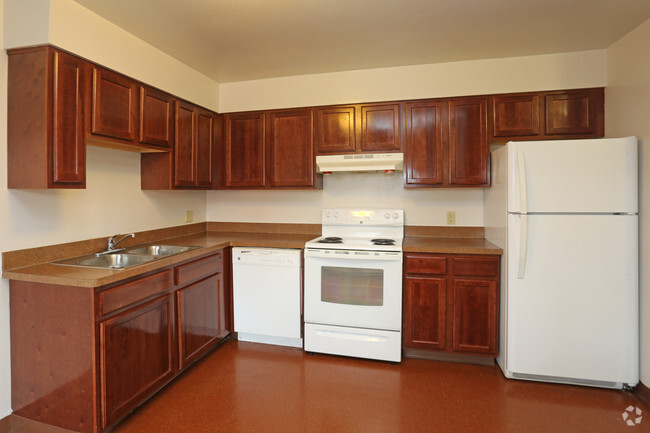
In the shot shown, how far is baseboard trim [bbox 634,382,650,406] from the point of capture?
2.19 metres

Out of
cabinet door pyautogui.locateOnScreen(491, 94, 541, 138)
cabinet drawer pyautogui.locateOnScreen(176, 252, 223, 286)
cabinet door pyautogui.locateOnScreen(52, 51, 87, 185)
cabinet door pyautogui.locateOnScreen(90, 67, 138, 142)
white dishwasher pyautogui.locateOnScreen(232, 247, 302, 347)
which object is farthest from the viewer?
white dishwasher pyautogui.locateOnScreen(232, 247, 302, 347)

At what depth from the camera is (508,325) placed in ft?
8.00

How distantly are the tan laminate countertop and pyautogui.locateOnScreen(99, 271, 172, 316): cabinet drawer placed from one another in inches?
2.2

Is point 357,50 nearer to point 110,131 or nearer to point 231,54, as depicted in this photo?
point 231,54

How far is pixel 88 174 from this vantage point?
7.84 feet

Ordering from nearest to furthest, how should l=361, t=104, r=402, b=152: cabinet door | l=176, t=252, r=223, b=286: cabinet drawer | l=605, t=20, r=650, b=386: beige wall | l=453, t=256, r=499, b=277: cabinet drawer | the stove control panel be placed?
l=605, t=20, r=650, b=386: beige wall → l=176, t=252, r=223, b=286: cabinet drawer → l=453, t=256, r=499, b=277: cabinet drawer → l=361, t=104, r=402, b=152: cabinet door → the stove control panel

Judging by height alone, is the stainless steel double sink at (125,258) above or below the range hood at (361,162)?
below

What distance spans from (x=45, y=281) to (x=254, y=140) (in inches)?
81.1

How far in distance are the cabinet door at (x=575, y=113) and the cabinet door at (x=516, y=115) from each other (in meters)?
0.10

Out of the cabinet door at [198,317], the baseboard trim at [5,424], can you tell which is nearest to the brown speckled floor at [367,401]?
the cabinet door at [198,317]

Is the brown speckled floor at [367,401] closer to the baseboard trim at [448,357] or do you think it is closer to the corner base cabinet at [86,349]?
the baseboard trim at [448,357]

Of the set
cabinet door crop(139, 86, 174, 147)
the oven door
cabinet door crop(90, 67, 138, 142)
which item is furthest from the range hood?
cabinet door crop(90, 67, 138, 142)

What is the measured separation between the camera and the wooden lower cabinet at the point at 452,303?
2.59 m

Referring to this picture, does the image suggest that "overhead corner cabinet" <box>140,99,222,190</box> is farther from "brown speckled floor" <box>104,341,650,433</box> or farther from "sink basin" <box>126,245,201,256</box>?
"brown speckled floor" <box>104,341,650,433</box>
